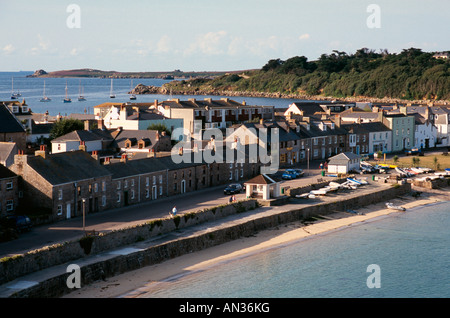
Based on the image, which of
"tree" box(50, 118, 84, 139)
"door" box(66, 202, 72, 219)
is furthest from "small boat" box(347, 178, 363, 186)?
"tree" box(50, 118, 84, 139)

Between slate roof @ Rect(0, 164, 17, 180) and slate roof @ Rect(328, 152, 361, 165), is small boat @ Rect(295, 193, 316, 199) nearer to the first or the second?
slate roof @ Rect(328, 152, 361, 165)

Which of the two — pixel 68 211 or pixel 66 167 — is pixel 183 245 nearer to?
pixel 68 211

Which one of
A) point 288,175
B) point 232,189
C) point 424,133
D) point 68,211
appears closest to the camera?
point 68,211

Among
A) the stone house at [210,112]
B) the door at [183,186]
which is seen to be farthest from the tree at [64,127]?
the door at [183,186]

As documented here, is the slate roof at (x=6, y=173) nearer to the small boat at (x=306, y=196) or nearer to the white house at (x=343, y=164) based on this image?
the small boat at (x=306, y=196)

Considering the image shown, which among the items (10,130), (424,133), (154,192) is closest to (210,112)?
(424,133)

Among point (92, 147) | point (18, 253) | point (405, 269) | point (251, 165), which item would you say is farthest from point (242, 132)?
point (18, 253)
